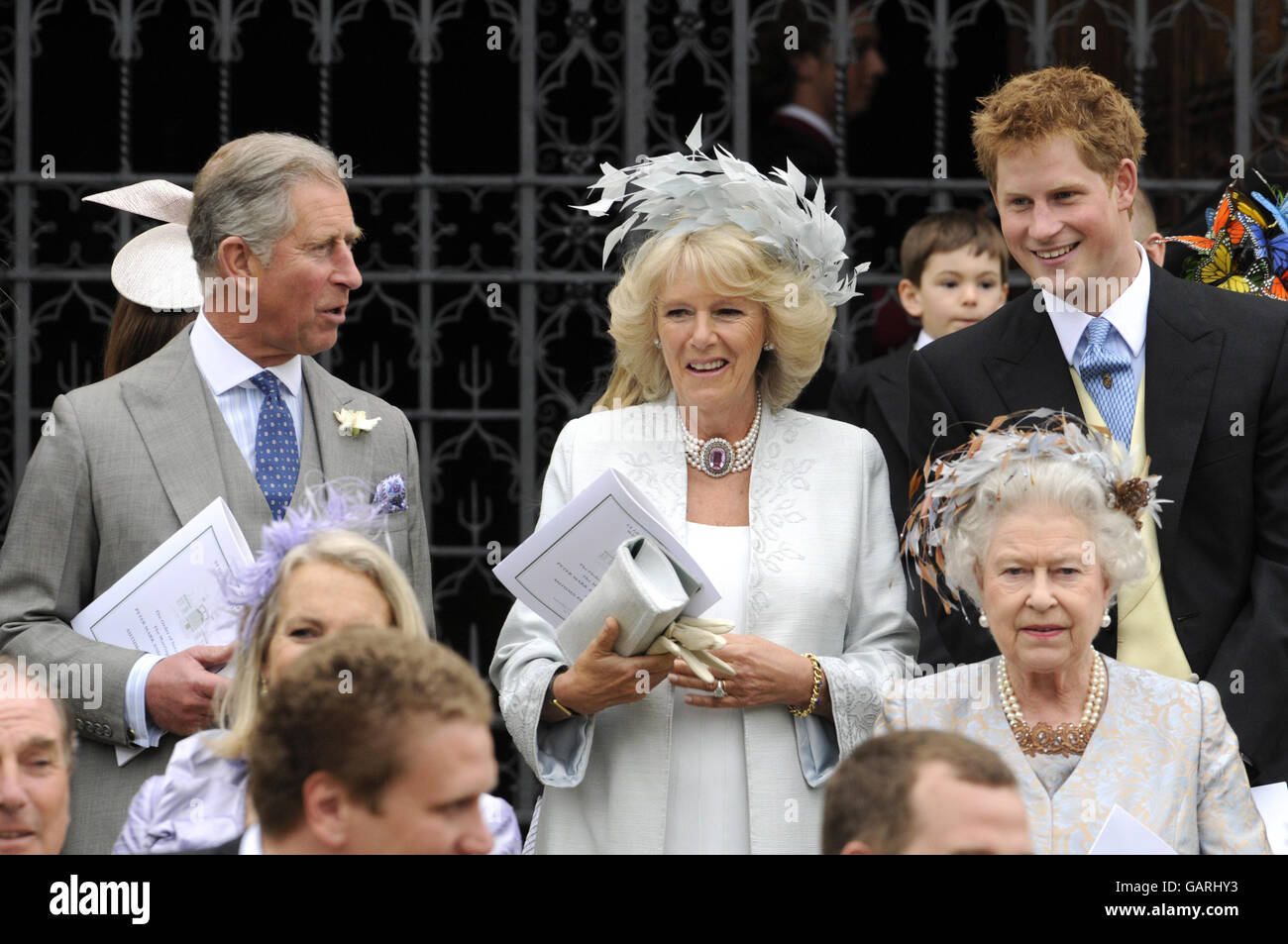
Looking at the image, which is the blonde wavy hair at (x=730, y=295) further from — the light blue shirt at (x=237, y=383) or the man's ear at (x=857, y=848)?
the man's ear at (x=857, y=848)

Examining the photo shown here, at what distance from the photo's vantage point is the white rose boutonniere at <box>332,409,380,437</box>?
375 cm

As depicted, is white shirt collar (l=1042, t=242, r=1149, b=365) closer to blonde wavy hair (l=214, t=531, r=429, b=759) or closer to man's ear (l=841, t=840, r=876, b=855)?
blonde wavy hair (l=214, t=531, r=429, b=759)

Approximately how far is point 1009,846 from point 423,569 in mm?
1712

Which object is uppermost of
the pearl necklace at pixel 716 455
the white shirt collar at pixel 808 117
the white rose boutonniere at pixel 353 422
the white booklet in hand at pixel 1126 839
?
the white shirt collar at pixel 808 117

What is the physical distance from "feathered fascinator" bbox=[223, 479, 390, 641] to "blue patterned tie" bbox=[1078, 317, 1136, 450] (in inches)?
55.2

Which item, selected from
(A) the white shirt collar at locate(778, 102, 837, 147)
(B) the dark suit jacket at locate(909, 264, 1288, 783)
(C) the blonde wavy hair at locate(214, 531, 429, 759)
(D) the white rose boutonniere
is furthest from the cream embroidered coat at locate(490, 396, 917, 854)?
(A) the white shirt collar at locate(778, 102, 837, 147)

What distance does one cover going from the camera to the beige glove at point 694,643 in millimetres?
3301

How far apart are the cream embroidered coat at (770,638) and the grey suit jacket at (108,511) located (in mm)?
383

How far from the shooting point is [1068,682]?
3285 millimetres

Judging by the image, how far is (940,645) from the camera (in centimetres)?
369

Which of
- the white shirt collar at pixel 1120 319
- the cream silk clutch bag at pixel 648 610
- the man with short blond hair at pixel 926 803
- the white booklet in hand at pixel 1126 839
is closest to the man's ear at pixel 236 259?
the cream silk clutch bag at pixel 648 610
